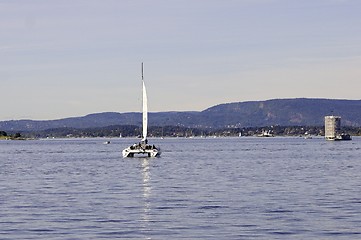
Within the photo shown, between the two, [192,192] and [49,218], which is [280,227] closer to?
[49,218]

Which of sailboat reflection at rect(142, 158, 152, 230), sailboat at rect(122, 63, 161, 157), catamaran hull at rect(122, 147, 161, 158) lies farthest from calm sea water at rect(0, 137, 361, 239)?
sailboat at rect(122, 63, 161, 157)

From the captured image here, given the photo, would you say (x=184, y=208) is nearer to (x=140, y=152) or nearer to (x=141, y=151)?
(x=141, y=151)

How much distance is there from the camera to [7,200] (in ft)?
156

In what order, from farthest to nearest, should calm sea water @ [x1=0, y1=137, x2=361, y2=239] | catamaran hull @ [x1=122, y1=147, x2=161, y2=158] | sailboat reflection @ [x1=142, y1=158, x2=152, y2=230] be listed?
catamaran hull @ [x1=122, y1=147, x2=161, y2=158] < sailboat reflection @ [x1=142, y1=158, x2=152, y2=230] < calm sea water @ [x1=0, y1=137, x2=361, y2=239]

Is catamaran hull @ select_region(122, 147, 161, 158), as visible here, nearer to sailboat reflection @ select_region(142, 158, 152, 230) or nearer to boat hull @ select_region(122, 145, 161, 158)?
boat hull @ select_region(122, 145, 161, 158)

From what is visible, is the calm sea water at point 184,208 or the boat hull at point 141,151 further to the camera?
the boat hull at point 141,151

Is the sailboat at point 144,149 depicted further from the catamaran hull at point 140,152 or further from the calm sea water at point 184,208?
the calm sea water at point 184,208

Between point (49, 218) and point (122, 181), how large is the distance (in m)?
26.5

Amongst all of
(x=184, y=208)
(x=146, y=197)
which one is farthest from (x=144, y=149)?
(x=184, y=208)

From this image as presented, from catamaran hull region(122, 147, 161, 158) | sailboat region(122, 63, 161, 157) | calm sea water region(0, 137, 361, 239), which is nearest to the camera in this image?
calm sea water region(0, 137, 361, 239)

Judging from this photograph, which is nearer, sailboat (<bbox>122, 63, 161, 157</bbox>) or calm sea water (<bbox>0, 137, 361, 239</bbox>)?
calm sea water (<bbox>0, 137, 361, 239</bbox>)

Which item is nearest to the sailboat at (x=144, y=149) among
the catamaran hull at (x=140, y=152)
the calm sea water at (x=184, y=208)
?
the catamaran hull at (x=140, y=152)

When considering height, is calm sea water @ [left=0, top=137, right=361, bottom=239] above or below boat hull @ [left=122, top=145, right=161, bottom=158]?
below

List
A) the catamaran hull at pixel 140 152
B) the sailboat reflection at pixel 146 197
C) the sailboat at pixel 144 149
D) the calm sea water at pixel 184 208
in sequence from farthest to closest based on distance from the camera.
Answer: the sailboat at pixel 144 149
the catamaran hull at pixel 140 152
the sailboat reflection at pixel 146 197
the calm sea water at pixel 184 208
